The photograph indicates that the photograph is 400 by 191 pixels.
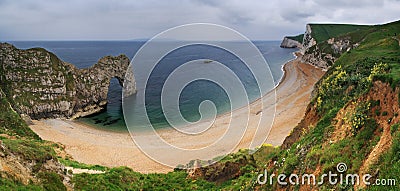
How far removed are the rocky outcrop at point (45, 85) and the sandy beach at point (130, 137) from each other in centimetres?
341

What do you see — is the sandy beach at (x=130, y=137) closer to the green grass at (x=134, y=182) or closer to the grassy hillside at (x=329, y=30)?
the green grass at (x=134, y=182)

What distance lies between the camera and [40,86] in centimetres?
5550

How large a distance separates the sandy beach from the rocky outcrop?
3.41 meters

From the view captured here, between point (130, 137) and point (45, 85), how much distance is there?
22.5m

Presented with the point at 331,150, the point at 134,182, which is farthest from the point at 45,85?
the point at 331,150

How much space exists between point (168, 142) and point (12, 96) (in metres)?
30.8

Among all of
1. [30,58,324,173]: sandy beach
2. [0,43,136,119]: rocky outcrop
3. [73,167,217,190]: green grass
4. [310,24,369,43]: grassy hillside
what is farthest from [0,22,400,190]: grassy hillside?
[310,24,369,43]: grassy hillside

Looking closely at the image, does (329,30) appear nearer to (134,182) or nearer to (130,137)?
(130,137)

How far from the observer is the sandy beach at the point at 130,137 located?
37.0m

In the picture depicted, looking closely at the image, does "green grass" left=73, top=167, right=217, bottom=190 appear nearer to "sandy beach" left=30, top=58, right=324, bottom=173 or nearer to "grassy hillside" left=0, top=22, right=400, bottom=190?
"grassy hillside" left=0, top=22, right=400, bottom=190

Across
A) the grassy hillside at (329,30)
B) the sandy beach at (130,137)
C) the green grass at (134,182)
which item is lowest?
the sandy beach at (130,137)

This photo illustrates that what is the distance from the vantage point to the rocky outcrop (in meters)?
53.3

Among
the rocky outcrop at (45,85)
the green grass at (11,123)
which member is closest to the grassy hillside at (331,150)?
the green grass at (11,123)

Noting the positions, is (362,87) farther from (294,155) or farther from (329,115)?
(294,155)
